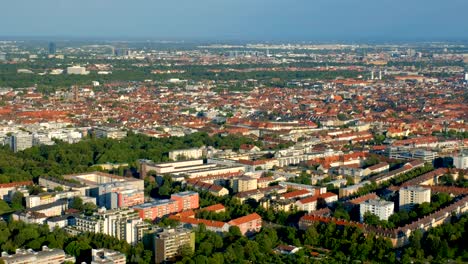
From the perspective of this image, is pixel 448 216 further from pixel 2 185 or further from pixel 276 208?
pixel 2 185

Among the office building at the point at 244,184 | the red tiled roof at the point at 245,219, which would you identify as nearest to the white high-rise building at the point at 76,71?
the office building at the point at 244,184

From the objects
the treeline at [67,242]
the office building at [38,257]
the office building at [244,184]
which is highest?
the office building at [38,257]

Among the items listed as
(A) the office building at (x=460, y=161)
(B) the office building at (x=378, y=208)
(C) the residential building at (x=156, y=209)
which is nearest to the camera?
(C) the residential building at (x=156, y=209)

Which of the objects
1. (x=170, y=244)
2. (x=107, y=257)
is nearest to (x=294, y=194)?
(x=170, y=244)

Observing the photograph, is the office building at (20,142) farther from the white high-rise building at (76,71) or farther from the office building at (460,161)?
the white high-rise building at (76,71)

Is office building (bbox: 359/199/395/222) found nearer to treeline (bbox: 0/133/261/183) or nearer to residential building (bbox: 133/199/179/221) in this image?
residential building (bbox: 133/199/179/221)

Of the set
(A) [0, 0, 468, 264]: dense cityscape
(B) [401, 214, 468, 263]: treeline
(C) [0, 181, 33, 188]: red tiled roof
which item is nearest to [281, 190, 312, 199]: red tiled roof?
(A) [0, 0, 468, 264]: dense cityscape
